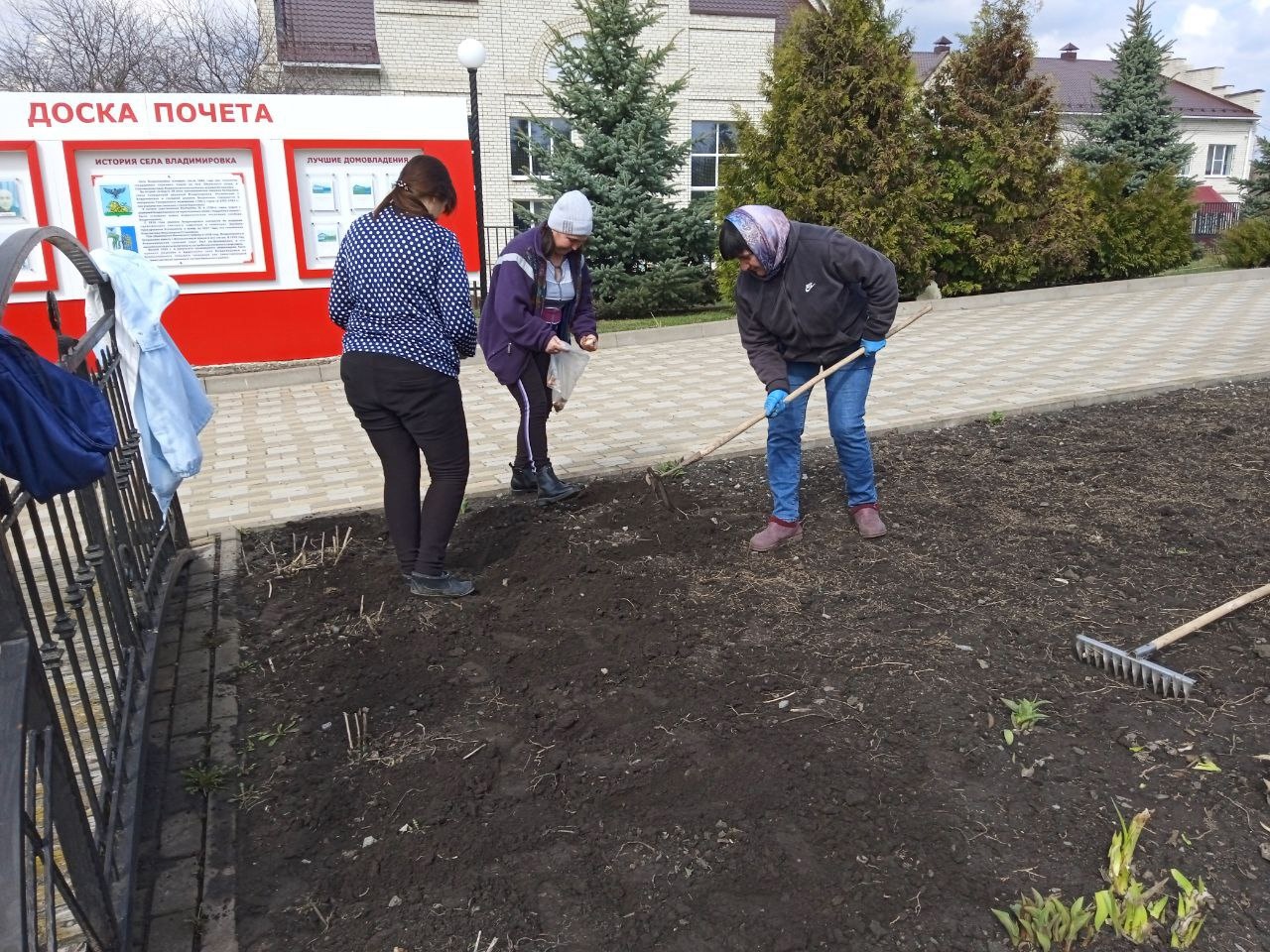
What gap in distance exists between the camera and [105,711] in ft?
8.91

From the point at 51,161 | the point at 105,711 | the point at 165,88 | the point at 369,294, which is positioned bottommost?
the point at 105,711

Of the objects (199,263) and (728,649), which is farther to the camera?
(199,263)

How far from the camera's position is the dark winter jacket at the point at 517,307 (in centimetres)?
465

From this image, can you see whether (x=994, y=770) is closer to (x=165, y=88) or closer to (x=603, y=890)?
(x=603, y=890)

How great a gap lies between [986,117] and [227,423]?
1040 cm

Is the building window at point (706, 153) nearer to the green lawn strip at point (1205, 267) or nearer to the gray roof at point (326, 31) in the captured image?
the gray roof at point (326, 31)

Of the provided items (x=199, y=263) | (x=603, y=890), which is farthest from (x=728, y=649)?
(x=199, y=263)

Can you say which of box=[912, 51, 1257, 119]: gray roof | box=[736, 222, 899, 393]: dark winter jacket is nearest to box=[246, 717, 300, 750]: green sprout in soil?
box=[736, 222, 899, 393]: dark winter jacket

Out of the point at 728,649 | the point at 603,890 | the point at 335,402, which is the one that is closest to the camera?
the point at 603,890

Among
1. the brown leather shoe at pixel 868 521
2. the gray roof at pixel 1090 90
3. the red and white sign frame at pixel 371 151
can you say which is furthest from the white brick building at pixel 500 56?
the brown leather shoe at pixel 868 521

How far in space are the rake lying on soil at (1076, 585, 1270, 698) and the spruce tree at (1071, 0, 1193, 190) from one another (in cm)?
2117

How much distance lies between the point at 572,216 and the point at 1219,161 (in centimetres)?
4231

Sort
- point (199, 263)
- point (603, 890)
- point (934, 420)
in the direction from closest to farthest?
point (603, 890), point (934, 420), point (199, 263)

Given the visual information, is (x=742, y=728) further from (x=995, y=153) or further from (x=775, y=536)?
(x=995, y=153)
